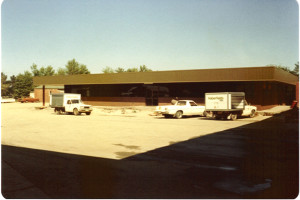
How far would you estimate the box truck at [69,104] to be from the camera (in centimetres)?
2917

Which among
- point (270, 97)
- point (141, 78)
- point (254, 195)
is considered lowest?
point (254, 195)

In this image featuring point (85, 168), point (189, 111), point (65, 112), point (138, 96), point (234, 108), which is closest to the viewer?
point (85, 168)

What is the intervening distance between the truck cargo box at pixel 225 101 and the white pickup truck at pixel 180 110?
7.24ft

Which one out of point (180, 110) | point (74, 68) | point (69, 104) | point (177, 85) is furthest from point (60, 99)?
point (74, 68)

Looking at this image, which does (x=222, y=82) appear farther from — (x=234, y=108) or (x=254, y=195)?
(x=254, y=195)

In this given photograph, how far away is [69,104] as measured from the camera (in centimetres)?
2970

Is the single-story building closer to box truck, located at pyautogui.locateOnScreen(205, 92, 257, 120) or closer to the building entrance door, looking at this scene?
the building entrance door

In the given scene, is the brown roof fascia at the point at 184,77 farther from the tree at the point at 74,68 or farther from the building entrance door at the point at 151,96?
the tree at the point at 74,68

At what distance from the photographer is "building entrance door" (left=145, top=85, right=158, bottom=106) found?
3891 cm

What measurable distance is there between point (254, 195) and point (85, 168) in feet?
14.5

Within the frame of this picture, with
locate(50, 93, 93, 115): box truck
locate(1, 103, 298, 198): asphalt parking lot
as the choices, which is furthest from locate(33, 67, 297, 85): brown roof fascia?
locate(1, 103, 298, 198): asphalt parking lot

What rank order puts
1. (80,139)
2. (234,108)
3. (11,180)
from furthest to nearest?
1. (234,108)
2. (80,139)
3. (11,180)

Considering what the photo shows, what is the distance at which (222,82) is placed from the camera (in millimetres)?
34219

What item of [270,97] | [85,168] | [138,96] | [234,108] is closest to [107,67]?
[138,96]
